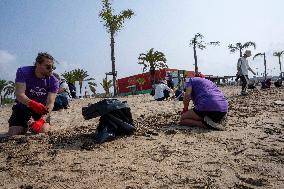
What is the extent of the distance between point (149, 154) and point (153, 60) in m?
30.3

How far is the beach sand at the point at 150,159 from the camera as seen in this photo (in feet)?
10.4

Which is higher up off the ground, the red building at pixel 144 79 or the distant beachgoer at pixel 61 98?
the red building at pixel 144 79

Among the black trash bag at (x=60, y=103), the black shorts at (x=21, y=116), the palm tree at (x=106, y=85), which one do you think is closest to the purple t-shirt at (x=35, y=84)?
the black shorts at (x=21, y=116)

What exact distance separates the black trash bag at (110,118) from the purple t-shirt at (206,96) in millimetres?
1378

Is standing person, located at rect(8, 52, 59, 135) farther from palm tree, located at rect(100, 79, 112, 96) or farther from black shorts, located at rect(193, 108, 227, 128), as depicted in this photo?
palm tree, located at rect(100, 79, 112, 96)

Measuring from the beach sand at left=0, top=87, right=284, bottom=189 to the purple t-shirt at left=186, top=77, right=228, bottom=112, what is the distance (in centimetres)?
42

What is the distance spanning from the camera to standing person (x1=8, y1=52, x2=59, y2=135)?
496cm

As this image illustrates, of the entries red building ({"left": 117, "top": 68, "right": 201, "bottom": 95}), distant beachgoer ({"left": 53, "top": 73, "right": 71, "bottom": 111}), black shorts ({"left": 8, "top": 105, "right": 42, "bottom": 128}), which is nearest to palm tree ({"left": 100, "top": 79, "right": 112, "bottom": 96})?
red building ({"left": 117, "top": 68, "right": 201, "bottom": 95})

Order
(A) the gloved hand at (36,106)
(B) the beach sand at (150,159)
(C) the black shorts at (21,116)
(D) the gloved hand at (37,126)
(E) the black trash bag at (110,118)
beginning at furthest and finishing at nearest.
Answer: (C) the black shorts at (21,116) → (D) the gloved hand at (37,126) → (A) the gloved hand at (36,106) → (E) the black trash bag at (110,118) → (B) the beach sand at (150,159)

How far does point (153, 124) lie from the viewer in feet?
19.5

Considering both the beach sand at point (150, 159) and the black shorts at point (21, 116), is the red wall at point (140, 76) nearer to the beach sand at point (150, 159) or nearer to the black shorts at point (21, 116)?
the black shorts at point (21, 116)

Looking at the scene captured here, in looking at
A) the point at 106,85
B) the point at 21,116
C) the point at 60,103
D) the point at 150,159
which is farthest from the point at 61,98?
the point at 106,85

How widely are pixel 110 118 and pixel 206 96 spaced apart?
1797 mm

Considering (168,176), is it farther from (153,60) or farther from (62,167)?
(153,60)
